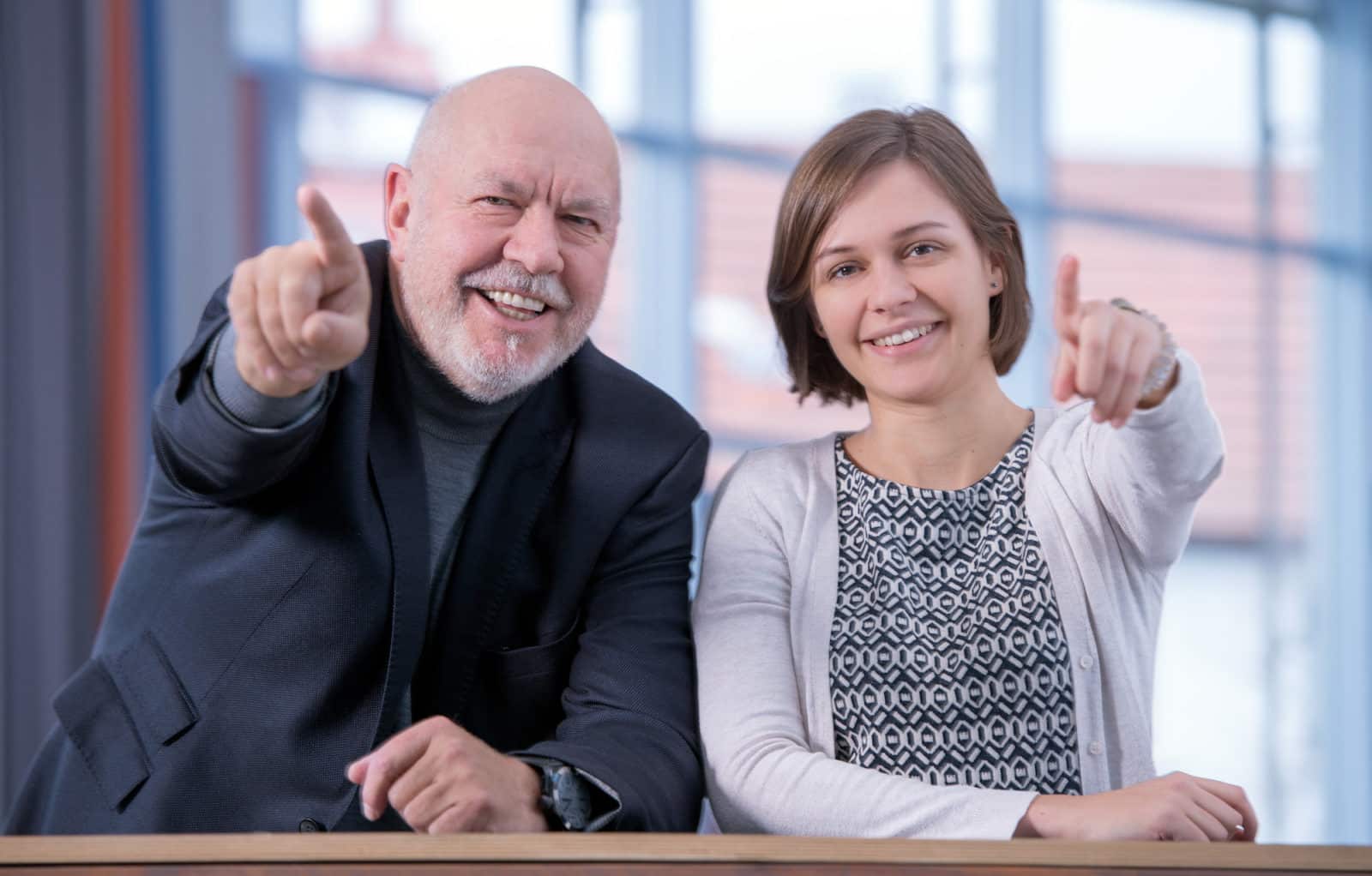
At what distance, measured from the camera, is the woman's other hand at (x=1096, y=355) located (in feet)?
2.99

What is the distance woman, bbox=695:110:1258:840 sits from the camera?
3.56 feet

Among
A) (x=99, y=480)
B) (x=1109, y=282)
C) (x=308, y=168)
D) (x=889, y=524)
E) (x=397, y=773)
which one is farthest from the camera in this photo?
(x=1109, y=282)

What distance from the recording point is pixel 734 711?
1128 mm

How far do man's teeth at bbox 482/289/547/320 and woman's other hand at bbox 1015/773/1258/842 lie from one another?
623 millimetres

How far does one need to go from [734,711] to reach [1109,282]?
118 inches

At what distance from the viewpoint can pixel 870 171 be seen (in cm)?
123

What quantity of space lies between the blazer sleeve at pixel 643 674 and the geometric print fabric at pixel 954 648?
0.15m

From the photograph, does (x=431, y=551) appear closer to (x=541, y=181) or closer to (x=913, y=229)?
(x=541, y=181)

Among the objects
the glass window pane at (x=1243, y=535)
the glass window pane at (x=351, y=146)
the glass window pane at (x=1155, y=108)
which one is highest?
the glass window pane at (x=1155, y=108)

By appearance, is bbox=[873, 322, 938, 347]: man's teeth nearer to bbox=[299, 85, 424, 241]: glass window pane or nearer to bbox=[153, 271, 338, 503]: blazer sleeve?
bbox=[153, 271, 338, 503]: blazer sleeve

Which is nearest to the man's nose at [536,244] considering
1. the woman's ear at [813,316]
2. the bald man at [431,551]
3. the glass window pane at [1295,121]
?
the bald man at [431,551]

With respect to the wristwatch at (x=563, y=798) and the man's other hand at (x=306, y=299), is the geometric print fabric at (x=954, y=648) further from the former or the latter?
the man's other hand at (x=306, y=299)

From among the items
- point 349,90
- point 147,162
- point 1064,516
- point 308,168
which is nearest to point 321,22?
point 349,90

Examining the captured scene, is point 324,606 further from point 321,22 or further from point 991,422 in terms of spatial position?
point 321,22
